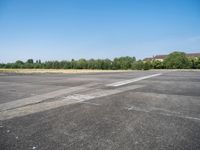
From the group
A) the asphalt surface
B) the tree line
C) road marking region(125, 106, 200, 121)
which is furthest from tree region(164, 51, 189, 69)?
road marking region(125, 106, 200, 121)

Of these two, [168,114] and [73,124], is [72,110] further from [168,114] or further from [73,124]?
[168,114]

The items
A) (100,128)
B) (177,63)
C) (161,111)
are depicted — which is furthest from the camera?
(177,63)

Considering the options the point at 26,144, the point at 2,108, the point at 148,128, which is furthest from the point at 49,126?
the point at 2,108

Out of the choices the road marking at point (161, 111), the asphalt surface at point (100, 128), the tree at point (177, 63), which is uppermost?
the tree at point (177, 63)

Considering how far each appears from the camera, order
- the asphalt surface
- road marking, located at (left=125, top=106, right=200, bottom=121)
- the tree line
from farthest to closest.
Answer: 1. the tree line
2. road marking, located at (left=125, top=106, right=200, bottom=121)
3. the asphalt surface

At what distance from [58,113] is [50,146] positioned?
7.34 feet

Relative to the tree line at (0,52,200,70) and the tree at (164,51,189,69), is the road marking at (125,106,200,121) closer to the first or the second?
the tree line at (0,52,200,70)

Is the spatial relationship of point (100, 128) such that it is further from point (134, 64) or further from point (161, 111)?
point (134, 64)

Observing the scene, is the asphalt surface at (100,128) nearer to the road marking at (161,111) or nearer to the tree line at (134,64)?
the road marking at (161,111)

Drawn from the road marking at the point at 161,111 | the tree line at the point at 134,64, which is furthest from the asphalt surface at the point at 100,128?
the tree line at the point at 134,64

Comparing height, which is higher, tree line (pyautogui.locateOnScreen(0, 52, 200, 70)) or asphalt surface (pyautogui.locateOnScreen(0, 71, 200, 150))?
tree line (pyautogui.locateOnScreen(0, 52, 200, 70))

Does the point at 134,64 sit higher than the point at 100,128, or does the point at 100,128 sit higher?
the point at 134,64

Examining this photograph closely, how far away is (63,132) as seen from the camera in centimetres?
379

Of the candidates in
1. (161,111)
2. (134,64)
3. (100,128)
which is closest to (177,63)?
(134,64)
